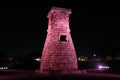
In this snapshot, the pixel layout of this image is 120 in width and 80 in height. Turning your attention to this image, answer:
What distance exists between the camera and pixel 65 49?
27.8m

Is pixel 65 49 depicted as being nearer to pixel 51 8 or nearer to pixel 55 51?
pixel 55 51

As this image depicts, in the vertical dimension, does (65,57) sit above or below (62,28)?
below

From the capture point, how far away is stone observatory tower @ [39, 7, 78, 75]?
27.4m

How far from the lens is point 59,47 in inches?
1090

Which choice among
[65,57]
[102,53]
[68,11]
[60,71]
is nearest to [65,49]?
[65,57]

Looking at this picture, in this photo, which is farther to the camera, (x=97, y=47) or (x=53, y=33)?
(x=97, y=47)

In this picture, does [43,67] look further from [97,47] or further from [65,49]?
[97,47]

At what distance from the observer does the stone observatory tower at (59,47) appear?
27.4 metres

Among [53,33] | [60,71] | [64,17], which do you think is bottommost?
[60,71]

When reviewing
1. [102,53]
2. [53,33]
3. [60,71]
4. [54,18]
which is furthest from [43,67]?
[102,53]

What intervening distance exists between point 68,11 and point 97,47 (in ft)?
325

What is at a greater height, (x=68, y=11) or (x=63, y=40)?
(x=68, y=11)

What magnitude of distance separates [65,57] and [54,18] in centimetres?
470

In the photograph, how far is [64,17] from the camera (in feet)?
92.2
